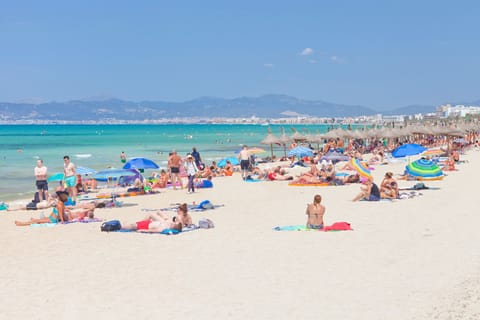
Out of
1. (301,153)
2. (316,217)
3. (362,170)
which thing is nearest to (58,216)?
(316,217)

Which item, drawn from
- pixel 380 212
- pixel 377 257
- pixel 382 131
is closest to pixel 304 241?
pixel 377 257

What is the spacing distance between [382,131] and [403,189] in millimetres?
21909

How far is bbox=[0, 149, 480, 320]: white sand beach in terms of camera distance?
5.78 m

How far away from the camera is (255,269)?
24.1 feet

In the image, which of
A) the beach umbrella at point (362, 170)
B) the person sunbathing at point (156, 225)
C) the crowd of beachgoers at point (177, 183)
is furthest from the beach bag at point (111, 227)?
the beach umbrella at point (362, 170)

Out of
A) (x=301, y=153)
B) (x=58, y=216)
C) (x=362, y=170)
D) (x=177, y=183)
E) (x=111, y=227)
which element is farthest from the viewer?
(x=301, y=153)

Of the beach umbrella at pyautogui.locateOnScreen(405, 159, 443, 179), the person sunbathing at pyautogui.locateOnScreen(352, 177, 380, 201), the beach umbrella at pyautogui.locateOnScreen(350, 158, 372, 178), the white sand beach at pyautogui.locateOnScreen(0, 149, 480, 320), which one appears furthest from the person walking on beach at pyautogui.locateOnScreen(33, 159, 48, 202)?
the beach umbrella at pyautogui.locateOnScreen(405, 159, 443, 179)

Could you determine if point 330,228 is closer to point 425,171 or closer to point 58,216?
point 58,216

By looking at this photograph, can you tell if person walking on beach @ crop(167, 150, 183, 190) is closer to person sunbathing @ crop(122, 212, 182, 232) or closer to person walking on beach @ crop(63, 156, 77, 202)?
person walking on beach @ crop(63, 156, 77, 202)

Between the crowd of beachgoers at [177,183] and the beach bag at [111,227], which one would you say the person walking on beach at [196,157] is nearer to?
the crowd of beachgoers at [177,183]

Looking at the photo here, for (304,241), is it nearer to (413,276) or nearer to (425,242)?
(425,242)

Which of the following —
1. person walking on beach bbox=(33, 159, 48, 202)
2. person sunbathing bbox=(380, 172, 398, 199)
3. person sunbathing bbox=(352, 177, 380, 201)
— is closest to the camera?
person sunbathing bbox=(352, 177, 380, 201)

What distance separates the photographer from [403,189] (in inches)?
620

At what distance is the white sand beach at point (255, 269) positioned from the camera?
5.78 meters
